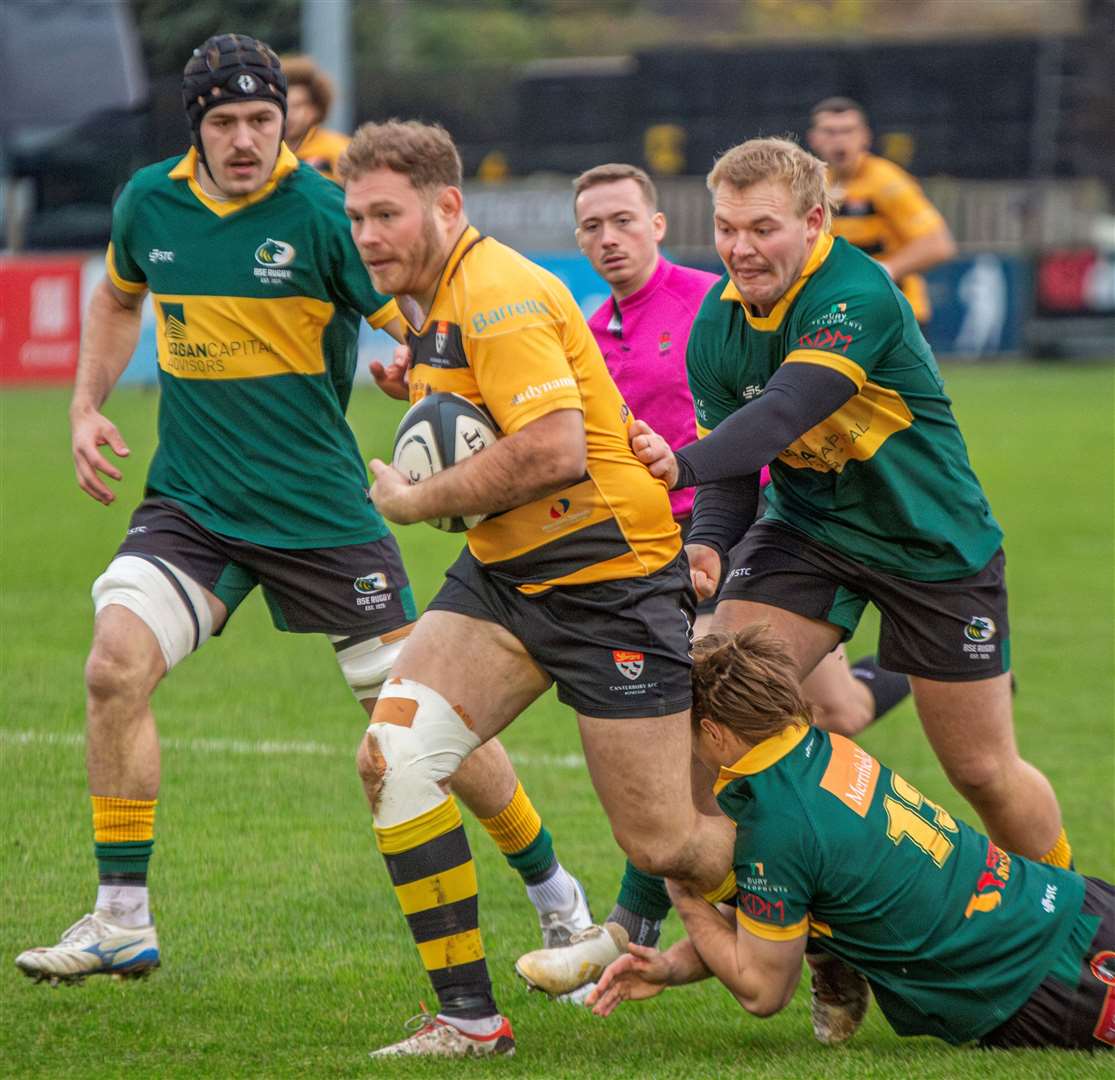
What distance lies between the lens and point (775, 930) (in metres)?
4.44

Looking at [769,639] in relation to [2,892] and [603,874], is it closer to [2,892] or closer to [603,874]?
[603,874]

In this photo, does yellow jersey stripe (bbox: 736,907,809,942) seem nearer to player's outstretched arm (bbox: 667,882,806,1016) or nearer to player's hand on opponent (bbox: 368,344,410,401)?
player's outstretched arm (bbox: 667,882,806,1016)

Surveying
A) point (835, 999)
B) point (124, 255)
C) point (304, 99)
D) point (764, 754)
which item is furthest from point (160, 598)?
point (304, 99)

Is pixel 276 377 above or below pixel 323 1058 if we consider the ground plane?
above

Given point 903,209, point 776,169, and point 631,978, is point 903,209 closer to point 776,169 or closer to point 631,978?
point 776,169

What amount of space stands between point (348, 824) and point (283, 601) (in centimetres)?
155

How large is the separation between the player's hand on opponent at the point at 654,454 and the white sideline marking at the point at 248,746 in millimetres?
3321

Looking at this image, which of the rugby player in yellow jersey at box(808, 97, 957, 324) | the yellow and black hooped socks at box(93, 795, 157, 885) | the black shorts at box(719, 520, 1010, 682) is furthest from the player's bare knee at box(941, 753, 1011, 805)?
the rugby player in yellow jersey at box(808, 97, 957, 324)

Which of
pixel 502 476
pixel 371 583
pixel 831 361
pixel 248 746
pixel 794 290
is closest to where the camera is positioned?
pixel 502 476

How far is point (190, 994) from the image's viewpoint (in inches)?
200

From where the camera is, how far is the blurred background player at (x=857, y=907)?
14.6 feet

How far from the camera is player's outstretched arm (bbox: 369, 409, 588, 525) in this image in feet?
14.1

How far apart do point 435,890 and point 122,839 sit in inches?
42.5

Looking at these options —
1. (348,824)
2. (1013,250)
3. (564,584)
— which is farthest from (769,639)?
(1013,250)
